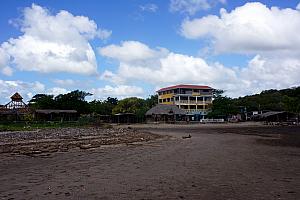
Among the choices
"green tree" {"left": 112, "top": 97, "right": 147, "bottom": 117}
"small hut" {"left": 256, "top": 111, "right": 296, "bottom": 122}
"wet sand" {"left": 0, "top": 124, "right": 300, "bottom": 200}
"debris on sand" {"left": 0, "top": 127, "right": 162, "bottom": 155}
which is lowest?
"wet sand" {"left": 0, "top": 124, "right": 300, "bottom": 200}

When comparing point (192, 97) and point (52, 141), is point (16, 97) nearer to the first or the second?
point (192, 97)

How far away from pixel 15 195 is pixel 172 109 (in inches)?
3681

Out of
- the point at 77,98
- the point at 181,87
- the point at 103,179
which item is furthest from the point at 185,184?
the point at 181,87

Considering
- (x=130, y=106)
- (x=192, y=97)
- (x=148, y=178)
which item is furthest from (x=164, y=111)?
(x=148, y=178)

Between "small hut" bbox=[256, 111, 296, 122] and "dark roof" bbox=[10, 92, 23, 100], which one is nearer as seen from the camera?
"dark roof" bbox=[10, 92, 23, 100]

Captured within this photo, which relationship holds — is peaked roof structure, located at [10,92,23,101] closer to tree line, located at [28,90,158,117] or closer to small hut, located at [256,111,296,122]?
tree line, located at [28,90,158,117]

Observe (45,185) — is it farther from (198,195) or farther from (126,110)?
(126,110)

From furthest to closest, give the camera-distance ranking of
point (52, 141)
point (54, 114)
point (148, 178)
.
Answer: point (54, 114)
point (52, 141)
point (148, 178)

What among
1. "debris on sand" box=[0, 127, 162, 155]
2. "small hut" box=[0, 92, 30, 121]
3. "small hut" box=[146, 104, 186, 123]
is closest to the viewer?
"debris on sand" box=[0, 127, 162, 155]

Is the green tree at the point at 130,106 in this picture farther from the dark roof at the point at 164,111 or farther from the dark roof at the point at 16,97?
the dark roof at the point at 16,97

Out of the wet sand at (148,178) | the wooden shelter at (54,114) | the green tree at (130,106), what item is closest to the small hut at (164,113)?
the green tree at (130,106)

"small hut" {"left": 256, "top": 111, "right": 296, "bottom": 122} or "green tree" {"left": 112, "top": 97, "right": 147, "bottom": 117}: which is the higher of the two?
"green tree" {"left": 112, "top": 97, "right": 147, "bottom": 117}

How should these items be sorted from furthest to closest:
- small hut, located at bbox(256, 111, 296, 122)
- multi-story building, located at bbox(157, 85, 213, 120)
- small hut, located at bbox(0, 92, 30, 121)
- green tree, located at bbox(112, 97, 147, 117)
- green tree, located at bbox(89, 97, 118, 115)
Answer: multi-story building, located at bbox(157, 85, 213, 120), green tree, located at bbox(112, 97, 147, 117), green tree, located at bbox(89, 97, 118, 115), small hut, located at bbox(256, 111, 296, 122), small hut, located at bbox(0, 92, 30, 121)

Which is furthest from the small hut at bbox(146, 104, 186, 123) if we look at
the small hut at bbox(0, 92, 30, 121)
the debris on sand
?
the debris on sand
